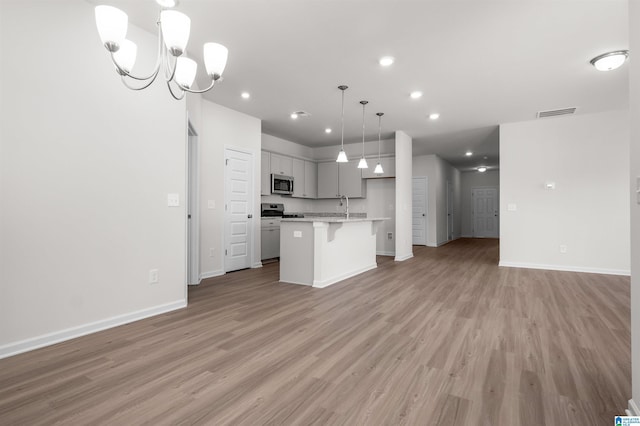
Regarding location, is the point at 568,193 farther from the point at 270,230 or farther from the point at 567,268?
the point at 270,230

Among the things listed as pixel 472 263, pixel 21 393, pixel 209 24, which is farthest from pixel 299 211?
pixel 21 393

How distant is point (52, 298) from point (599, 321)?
4.75 metres

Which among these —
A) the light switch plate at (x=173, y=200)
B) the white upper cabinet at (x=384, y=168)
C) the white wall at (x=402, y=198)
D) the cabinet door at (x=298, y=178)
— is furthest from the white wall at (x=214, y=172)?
the white upper cabinet at (x=384, y=168)

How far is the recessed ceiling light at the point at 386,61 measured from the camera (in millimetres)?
3571

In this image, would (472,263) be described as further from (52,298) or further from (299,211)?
(52,298)

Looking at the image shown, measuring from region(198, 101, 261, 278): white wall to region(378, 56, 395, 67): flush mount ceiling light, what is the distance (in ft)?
9.03

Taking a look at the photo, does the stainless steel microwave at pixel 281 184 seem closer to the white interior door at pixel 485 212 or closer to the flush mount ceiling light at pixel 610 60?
the flush mount ceiling light at pixel 610 60

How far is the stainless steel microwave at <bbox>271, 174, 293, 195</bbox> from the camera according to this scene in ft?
22.9

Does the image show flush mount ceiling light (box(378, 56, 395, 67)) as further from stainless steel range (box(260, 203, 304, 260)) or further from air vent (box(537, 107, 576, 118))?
stainless steel range (box(260, 203, 304, 260))

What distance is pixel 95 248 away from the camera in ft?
9.04

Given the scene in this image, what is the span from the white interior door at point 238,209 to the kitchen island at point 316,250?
119 cm

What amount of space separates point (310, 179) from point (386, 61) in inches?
191

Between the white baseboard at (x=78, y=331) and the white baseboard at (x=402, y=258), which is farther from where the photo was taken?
the white baseboard at (x=402, y=258)

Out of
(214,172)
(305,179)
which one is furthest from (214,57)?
(305,179)
